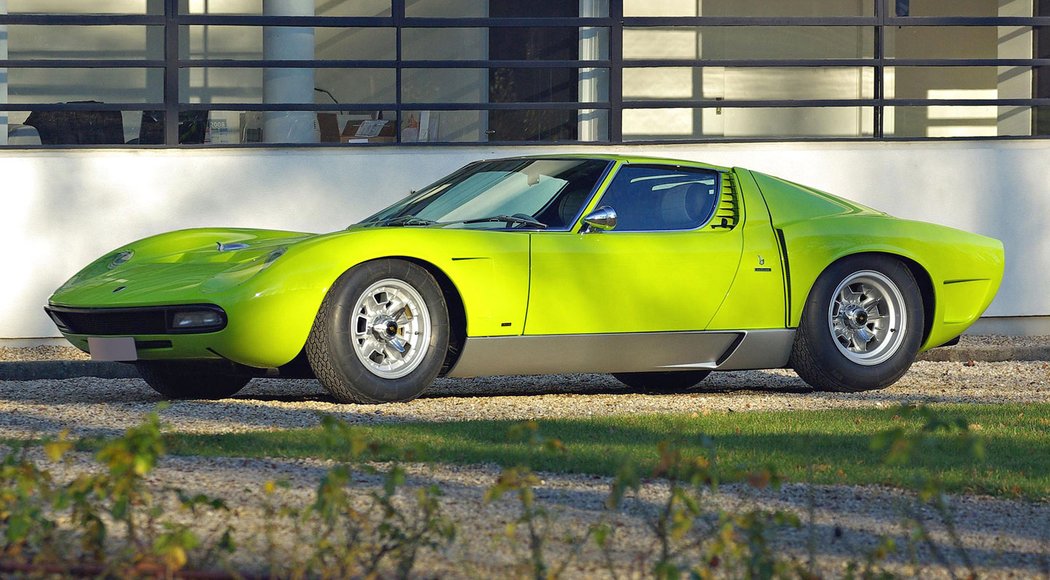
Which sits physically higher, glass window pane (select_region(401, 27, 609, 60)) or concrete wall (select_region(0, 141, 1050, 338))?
glass window pane (select_region(401, 27, 609, 60))

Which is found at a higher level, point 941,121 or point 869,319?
point 941,121

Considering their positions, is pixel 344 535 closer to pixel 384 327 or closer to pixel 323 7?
pixel 384 327

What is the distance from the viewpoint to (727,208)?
27.9 feet

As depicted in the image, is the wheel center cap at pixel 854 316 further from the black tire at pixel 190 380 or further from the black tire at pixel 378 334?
the black tire at pixel 190 380

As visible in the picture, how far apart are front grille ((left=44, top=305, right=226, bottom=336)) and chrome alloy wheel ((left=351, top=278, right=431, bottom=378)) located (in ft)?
2.23

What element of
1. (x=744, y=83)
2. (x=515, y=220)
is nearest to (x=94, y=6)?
(x=744, y=83)

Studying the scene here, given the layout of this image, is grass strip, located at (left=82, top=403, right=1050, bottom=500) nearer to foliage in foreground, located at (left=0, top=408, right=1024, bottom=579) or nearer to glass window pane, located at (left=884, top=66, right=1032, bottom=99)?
foliage in foreground, located at (left=0, top=408, right=1024, bottom=579)

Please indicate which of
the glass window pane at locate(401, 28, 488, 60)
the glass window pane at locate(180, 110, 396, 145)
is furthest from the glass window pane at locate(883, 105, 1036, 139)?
the glass window pane at locate(180, 110, 396, 145)

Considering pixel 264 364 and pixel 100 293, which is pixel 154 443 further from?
pixel 100 293

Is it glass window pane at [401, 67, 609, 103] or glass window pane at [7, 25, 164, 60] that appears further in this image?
glass window pane at [7, 25, 164, 60]

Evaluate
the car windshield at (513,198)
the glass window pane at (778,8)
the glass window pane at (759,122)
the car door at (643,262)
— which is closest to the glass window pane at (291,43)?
the glass window pane at (759,122)

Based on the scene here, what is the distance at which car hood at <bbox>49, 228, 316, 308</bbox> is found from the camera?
24.2 ft

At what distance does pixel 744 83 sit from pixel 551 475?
1284cm

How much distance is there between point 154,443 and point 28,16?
9.29 m
